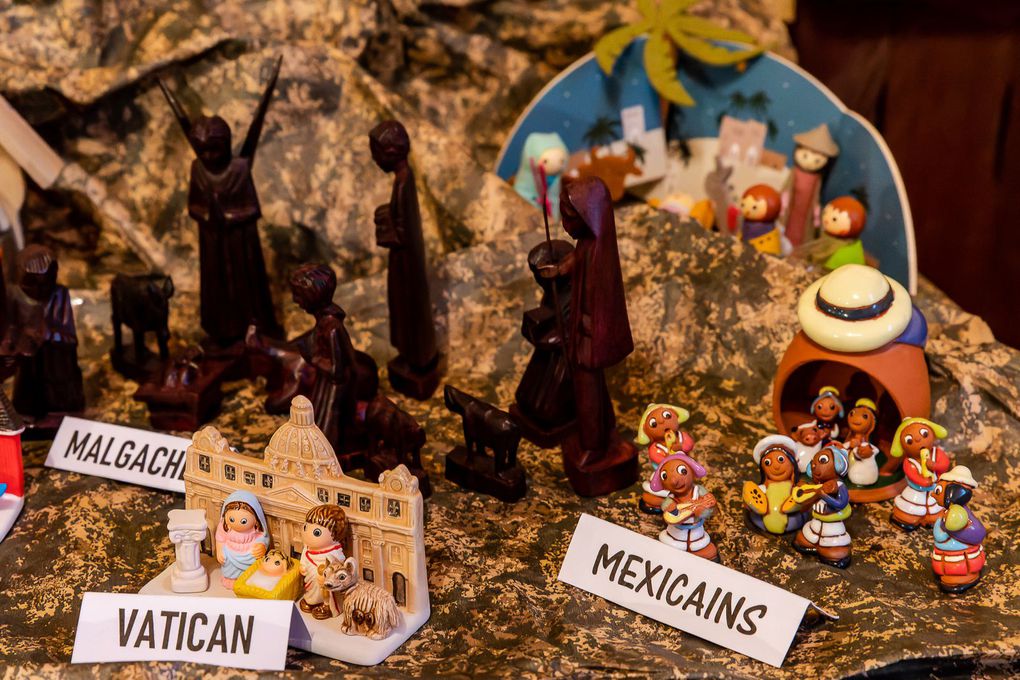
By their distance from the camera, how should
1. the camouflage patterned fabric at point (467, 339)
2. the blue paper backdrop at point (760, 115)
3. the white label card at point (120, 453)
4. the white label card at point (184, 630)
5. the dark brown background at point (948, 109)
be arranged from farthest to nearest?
the dark brown background at point (948, 109)
the blue paper backdrop at point (760, 115)
the white label card at point (120, 453)
the camouflage patterned fabric at point (467, 339)
the white label card at point (184, 630)

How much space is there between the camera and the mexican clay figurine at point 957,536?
1861 mm

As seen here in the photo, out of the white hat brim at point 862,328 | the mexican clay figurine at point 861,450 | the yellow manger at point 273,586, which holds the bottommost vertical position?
the mexican clay figurine at point 861,450

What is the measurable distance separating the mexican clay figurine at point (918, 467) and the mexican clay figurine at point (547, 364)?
60cm

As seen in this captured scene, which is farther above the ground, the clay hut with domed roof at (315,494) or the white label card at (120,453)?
the clay hut with domed roof at (315,494)

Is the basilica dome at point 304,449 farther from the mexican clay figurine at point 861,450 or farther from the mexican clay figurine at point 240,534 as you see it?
the mexican clay figurine at point 861,450

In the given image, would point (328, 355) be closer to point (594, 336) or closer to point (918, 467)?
point (594, 336)

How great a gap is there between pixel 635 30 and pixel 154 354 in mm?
1386

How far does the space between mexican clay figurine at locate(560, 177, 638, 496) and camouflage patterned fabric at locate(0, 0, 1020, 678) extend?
6cm

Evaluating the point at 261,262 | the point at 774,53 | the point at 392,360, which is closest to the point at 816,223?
the point at 774,53

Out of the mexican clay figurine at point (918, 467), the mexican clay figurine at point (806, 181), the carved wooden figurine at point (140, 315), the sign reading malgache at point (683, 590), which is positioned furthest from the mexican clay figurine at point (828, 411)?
the carved wooden figurine at point (140, 315)

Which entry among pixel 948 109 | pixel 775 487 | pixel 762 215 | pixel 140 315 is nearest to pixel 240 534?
pixel 140 315

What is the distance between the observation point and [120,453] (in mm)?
2205

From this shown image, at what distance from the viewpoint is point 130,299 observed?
244 centimetres

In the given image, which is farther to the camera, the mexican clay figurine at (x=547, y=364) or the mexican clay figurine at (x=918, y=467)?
the mexican clay figurine at (x=547, y=364)
